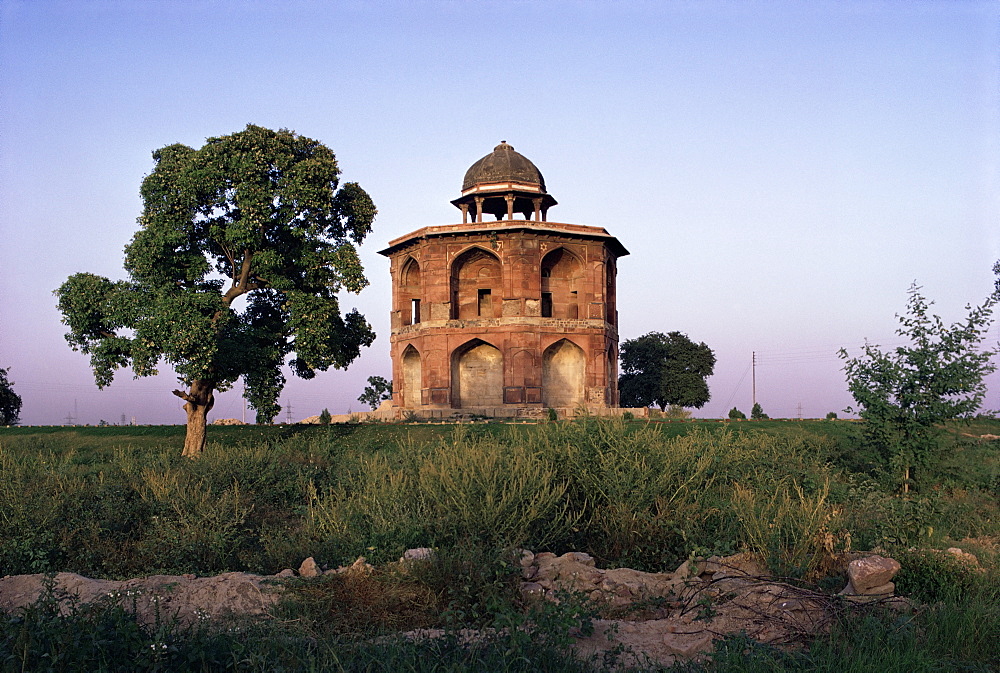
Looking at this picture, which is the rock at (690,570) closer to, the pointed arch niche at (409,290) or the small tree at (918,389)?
the small tree at (918,389)

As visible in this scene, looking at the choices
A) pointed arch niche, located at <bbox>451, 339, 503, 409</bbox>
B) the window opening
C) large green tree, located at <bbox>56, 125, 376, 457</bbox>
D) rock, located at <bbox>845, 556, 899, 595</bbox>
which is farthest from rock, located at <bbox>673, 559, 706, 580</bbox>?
the window opening

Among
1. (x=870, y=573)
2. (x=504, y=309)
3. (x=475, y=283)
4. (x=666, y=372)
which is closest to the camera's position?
(x=870, y=573)

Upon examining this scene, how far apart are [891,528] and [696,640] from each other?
4.15 meters

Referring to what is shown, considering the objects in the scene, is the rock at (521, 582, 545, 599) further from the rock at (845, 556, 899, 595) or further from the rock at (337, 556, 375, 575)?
the rock at (845, 556, 899, 595)

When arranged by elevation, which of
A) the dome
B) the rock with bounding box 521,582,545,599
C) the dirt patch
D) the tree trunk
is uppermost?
the dome

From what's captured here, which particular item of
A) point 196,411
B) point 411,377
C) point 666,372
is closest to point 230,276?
point 196,411

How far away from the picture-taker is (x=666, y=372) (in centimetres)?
5222

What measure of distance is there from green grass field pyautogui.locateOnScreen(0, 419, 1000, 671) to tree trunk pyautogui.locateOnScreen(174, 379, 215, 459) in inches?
159

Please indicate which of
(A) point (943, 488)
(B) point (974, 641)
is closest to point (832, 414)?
(A) point (943, 488)

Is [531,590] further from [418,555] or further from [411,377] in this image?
[411,377]

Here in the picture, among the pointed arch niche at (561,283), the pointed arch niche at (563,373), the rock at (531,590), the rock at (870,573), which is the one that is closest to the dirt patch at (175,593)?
the rock at (531,590)

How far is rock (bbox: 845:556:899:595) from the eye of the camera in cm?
716

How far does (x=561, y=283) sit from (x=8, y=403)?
102 feet

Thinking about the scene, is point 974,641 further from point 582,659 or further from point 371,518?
point 371,518
